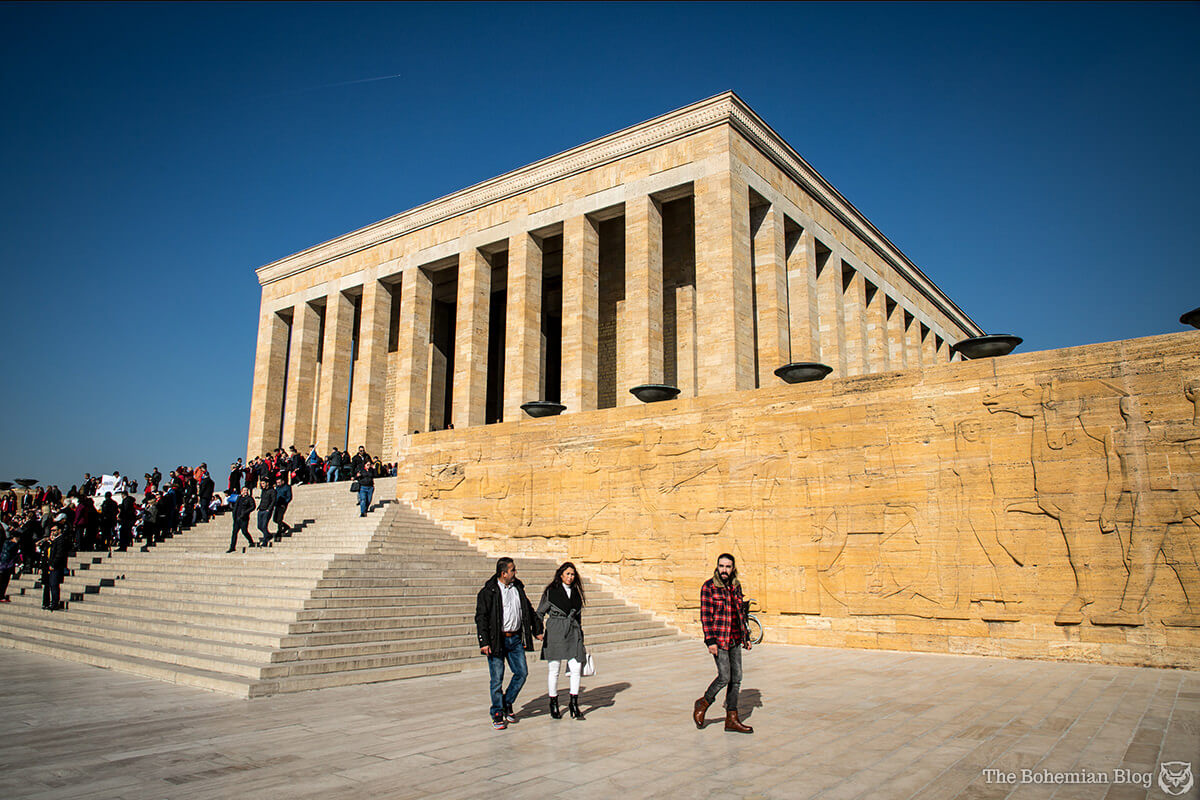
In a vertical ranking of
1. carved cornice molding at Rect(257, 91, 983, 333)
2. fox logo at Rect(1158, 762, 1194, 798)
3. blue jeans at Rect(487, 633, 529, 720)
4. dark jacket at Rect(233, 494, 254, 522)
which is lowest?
fox logo at Rect(1158, 762, 1194, 798)

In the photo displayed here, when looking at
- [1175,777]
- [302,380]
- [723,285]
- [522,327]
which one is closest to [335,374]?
[302,380]

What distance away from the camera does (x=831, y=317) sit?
22.8 metres

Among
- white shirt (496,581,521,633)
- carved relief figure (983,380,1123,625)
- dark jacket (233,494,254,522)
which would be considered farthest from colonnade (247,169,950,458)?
white shirt (496,581,521,633)

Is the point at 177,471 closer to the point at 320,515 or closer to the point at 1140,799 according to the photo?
the point at 320,515

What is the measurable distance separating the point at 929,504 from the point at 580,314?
12230 millimetres

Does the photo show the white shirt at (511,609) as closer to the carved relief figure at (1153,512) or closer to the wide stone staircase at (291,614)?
the wide stone staircase at (291,614)

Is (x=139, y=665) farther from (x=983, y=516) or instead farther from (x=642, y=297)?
(x=642, y=297)

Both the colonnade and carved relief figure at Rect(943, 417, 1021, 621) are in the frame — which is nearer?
carved relief figure at Rect(943, 417, 1021, 621)

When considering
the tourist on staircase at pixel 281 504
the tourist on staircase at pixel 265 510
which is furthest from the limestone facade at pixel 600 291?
the tourist on staircase at pixel 265 510

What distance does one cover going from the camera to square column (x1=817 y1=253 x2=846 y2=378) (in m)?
22.4

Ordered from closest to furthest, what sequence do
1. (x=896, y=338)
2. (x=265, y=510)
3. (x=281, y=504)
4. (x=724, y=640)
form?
(x=724, y=640) → (x=265, y=510) → (x=281, y=504) → (x=896, y=338)

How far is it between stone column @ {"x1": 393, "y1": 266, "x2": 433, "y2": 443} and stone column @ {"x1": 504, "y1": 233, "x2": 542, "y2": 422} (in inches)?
164

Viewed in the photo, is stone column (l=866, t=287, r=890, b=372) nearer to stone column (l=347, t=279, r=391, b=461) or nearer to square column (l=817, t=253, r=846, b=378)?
square column (l=817, t=253, r=846, b=378)

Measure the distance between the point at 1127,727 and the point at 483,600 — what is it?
5008 millimetres
